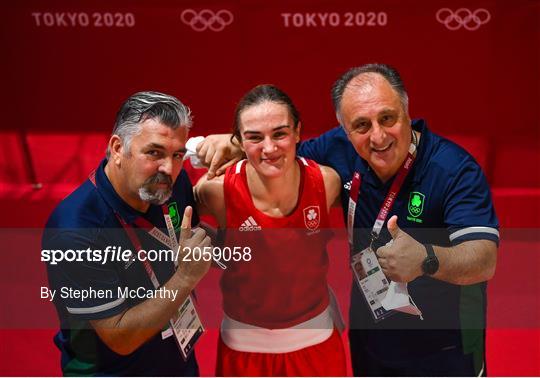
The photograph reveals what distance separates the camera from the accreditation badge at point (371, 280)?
2.59 metres

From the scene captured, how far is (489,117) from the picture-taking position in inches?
162

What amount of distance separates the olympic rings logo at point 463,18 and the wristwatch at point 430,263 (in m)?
1.89

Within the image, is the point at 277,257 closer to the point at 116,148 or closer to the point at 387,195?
the point at 387,195

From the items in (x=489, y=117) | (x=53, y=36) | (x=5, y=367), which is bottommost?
(x=5, y=367)

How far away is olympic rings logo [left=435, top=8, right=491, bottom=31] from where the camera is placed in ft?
12.6

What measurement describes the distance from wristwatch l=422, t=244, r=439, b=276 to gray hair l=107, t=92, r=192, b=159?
894 millimetres

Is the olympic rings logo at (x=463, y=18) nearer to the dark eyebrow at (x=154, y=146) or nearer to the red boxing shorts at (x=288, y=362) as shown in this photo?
the red boxing shorts at (x=288, y=362)

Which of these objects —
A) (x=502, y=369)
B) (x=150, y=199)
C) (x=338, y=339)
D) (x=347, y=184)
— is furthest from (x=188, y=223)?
(x=502, y=369)

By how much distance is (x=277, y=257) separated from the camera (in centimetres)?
261

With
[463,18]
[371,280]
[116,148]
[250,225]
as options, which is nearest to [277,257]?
[250,225]

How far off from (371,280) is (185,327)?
687mm

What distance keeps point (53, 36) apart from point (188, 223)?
6.75ft

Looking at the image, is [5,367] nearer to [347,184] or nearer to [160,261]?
[160,261]

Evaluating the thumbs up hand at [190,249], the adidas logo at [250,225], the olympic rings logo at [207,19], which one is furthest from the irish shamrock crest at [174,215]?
the olympic rings logo at [207,19]
